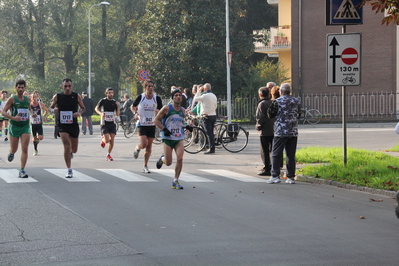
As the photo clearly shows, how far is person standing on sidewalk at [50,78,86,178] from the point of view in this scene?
12.3 metres

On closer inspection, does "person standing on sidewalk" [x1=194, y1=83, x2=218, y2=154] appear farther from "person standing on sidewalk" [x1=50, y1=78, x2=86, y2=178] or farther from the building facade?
the building facade

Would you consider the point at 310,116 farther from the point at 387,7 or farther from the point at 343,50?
the point at 387,7

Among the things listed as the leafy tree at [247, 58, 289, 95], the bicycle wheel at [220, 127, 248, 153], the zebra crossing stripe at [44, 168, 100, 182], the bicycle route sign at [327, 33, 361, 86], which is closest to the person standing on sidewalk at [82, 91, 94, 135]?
the leafy tree at [247, 58, 289, 95]

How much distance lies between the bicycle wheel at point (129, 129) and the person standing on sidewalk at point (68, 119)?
13.6m

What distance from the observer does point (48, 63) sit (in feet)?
199

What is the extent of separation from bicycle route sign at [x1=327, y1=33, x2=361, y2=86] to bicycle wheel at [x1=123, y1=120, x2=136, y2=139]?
14619 mm

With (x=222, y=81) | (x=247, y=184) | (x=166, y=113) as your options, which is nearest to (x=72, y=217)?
(x=166, y=113)

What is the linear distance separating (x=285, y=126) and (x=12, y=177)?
17.6 feet

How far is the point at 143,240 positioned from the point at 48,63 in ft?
184

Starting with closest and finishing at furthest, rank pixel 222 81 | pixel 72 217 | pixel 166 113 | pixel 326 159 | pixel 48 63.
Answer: pixel 72 217 < pixel 166 113 < pixel 326 159 < pixel 222 81 < pixel 48 63

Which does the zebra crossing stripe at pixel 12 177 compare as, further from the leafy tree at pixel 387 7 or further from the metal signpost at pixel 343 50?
the leafy tree at pixel 387 7

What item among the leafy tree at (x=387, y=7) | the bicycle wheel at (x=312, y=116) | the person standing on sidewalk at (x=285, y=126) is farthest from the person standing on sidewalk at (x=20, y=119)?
the bicycle wheel at (x=312, y=116)

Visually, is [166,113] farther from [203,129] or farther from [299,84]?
[299,84]

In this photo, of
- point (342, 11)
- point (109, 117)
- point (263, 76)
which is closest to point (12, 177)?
point (109, 117)
